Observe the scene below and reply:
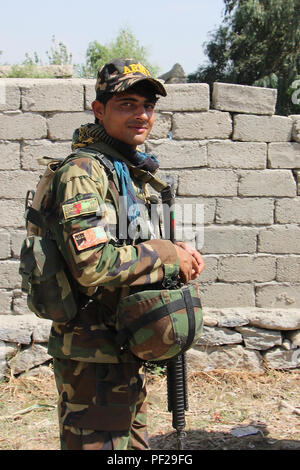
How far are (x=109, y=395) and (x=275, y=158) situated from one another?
3262 mm

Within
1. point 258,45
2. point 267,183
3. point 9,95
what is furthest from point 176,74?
point 258,45

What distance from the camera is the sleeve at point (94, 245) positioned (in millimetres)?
1801

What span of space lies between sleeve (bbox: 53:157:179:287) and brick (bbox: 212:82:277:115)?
2.88 m

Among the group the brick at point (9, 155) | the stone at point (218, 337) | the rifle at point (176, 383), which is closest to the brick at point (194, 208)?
the stone at point (218, 337)

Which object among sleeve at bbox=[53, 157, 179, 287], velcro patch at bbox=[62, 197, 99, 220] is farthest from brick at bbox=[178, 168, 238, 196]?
velcro patch at bbox=[62, 197, 99, 220]

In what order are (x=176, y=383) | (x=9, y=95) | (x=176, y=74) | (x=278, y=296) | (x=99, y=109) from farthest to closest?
1. (x=176, y=74)
2. (x=278, y=296)
3. (x=9, y=95)
4. (x=176, y=383)
5. (x=99, y=109)

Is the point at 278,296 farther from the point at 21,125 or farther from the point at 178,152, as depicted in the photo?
the point at 21,125

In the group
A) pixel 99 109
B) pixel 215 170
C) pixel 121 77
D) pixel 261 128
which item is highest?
pixel 121 77

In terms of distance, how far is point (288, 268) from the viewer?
15.5 ft

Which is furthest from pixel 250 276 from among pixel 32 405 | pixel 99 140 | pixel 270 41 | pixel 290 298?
pixel 270 41

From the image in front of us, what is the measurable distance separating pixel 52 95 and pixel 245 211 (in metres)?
1.99

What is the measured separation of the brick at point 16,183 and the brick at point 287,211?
220cm

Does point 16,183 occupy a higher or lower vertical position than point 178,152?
lower

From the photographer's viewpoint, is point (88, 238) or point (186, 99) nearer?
point (88, 238)
